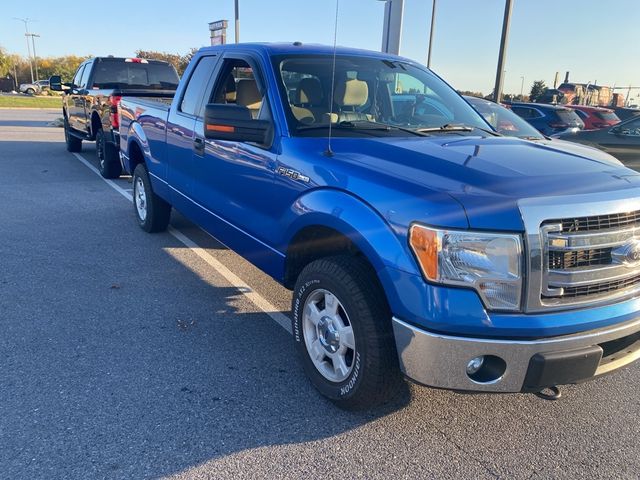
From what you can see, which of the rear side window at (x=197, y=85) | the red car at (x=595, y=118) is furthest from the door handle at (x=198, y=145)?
the red car at (x=595, y=118)

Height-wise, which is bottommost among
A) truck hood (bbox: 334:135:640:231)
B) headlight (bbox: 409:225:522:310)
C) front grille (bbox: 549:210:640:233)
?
headlight (bbox: 409:225:522:310)

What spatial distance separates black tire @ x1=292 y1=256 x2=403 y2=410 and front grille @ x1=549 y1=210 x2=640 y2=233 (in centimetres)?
94

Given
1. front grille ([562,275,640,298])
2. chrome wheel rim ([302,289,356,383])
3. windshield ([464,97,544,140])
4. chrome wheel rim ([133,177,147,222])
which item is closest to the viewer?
front grille ([562,275,640,298])

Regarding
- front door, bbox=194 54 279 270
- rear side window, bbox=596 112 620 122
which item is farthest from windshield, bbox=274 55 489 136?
rear side window, bbox=596 112 620 122

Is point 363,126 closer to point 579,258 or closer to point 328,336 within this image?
point 328,336

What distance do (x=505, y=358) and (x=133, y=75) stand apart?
10.8 m

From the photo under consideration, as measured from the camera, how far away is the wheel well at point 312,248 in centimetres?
311

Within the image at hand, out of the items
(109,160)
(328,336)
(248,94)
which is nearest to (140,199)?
(248,94)

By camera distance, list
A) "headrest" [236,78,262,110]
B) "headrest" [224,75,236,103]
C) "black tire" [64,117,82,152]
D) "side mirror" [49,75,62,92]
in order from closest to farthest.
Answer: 1. "headrest" [236,78,262,110]
2. "headrest" [224,75,236,103]
3. "side mirror" [49,75,62,92]
4. "black tire" [64,117,82,152]

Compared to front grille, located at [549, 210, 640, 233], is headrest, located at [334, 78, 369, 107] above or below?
above

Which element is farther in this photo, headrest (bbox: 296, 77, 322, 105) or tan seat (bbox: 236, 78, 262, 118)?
tan seat (bbox: 236, 78, 262, 118)

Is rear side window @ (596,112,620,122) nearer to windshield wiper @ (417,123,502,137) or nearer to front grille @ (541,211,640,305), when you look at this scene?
windshield wiper @ (417,123,502,137)

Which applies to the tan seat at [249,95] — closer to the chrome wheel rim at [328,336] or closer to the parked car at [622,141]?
the chrome wheel rim at [328,336]

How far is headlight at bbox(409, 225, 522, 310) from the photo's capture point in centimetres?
238
